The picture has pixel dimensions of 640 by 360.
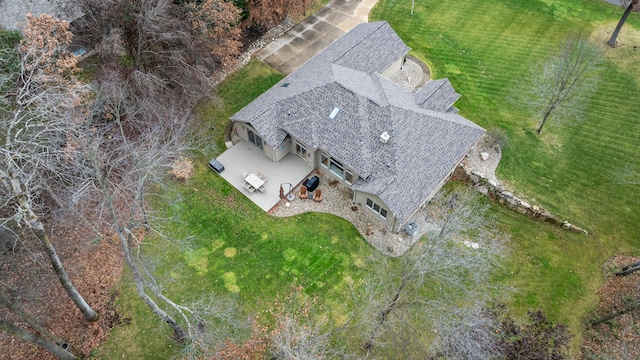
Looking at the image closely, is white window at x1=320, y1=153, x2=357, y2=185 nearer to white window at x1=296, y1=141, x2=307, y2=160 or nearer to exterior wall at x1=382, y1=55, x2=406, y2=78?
white window at x1=296, y1=141, x2=307, y2=160

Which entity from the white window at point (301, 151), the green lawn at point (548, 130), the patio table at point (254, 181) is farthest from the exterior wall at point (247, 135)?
the green lawn at point (548, 130)

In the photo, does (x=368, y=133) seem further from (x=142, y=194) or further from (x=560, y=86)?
(x=560, y=86)

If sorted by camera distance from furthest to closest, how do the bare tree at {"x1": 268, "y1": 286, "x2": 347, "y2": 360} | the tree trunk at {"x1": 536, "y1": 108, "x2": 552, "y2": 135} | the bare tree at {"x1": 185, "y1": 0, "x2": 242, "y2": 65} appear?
the tree trunk at {"x1": 536, "y1": 108, "x2": 552, "y2": 135}, the bare tree at {"x1": 185, "y1": 0, "x2": 242, "y2": 65}, the bare tree at {"x1": 268, "y1": 286, "x2": 347, "y2": 360}

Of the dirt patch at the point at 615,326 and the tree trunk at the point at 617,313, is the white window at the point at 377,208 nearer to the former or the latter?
the dirt patch at the point at 615,326

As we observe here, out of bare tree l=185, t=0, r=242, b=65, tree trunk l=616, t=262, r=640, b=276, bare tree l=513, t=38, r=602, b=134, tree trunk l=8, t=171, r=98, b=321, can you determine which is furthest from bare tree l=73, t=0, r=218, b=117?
tree trunk l=616, t=262, r=640, b=276

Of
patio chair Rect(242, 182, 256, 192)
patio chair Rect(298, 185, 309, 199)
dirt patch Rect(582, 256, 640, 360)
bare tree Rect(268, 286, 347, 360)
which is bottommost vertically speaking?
dirt patch Rect(582, 256, 640, 360)

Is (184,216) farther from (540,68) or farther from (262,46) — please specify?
(540,68)
